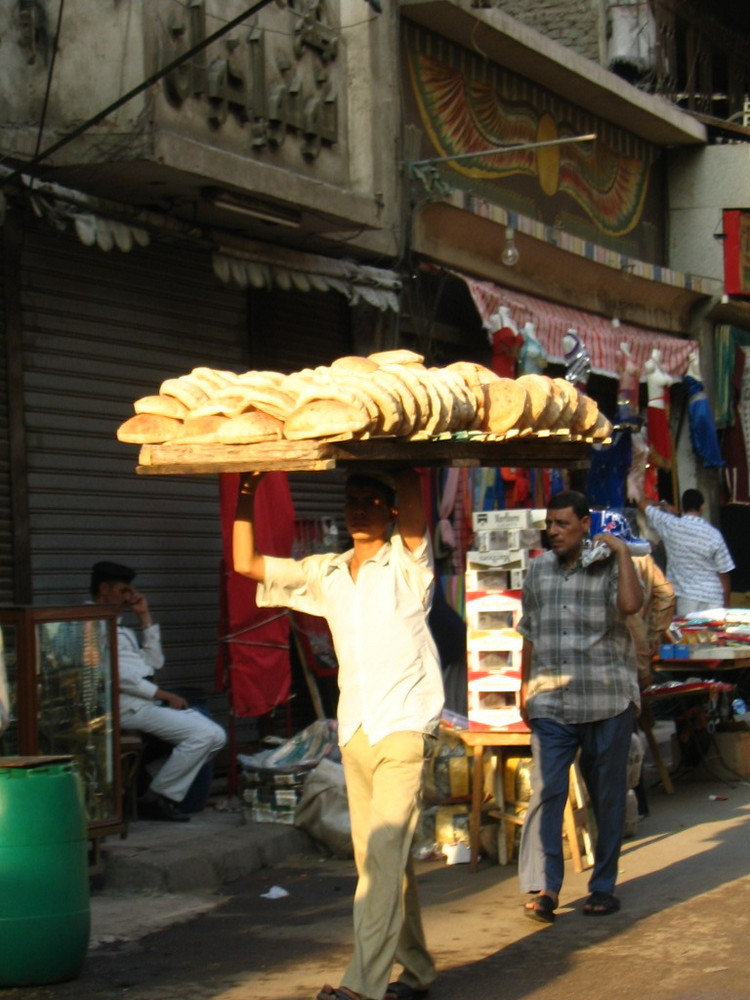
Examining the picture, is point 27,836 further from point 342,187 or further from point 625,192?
point 625,192

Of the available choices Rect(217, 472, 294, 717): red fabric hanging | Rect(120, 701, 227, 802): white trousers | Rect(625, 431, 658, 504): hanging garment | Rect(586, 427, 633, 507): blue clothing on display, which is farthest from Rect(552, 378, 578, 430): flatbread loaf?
Rect(625, 431, 658, 504): hanging garment

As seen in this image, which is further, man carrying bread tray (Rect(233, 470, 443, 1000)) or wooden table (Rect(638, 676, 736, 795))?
wooden table (Rect(638, 676, 736, 795))

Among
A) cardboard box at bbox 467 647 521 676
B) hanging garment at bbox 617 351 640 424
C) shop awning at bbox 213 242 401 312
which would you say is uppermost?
shop awning at bbox 213 242 401 312

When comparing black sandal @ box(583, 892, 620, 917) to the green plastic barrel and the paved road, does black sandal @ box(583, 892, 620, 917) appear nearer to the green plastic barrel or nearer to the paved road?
the paved road

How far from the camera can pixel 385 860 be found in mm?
5242

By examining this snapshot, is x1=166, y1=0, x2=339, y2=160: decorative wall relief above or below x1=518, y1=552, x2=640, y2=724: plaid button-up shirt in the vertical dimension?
above

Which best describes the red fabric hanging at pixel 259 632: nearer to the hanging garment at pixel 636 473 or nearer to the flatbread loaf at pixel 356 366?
the flatbread loaf at pixel 356 366

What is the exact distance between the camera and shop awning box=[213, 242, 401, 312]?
10391mm

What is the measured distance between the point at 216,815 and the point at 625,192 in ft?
35.1

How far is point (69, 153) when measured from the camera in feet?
29.3

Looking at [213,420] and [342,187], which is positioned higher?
[342,187]

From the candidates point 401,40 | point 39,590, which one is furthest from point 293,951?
point 401,40

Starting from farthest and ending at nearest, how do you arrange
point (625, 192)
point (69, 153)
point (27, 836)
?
point (625, 192)
point (69, 153)
point (27, 836)

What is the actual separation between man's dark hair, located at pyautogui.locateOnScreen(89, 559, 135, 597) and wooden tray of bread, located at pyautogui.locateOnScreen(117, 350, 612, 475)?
338 cm
